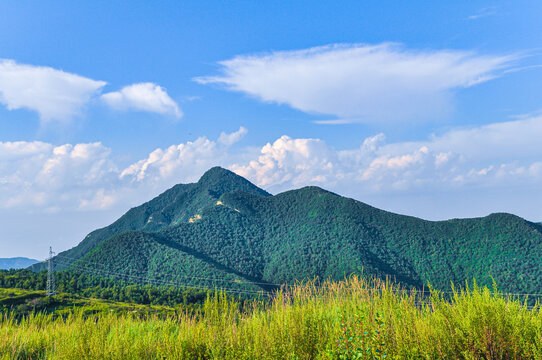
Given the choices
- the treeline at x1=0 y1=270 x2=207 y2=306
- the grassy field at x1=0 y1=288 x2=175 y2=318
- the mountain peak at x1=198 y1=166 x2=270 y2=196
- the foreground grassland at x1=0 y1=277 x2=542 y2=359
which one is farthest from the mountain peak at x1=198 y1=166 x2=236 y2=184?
the foreground grassland at x1=0 y1=277 x2=542 y2=359

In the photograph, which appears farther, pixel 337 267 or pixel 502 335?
pixel 337 267

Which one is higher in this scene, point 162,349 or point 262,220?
point 262,220

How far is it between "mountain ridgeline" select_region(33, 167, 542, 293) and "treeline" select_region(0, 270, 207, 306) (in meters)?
9.19

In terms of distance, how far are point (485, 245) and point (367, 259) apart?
958 inches

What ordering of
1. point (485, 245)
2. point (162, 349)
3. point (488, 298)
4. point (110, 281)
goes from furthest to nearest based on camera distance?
point (485, 245) → point (110, 281) → point (162, 349) → point (488, 298)

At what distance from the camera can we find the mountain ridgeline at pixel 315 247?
76.2 meters

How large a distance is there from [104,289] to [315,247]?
1779 inches

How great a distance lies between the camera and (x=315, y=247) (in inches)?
3529

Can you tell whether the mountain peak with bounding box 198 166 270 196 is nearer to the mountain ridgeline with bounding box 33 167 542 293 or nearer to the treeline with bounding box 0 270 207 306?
the mountain ridgeline with bounding box 33 167 542 293

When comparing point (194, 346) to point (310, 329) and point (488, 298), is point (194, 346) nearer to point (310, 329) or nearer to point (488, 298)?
point (310, 329)

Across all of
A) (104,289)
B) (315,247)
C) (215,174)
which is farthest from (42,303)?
(215,174)

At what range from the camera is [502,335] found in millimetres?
6801

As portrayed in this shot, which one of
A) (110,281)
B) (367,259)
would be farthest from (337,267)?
(110,281)

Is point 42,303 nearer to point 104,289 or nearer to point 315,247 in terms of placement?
point 104,289
